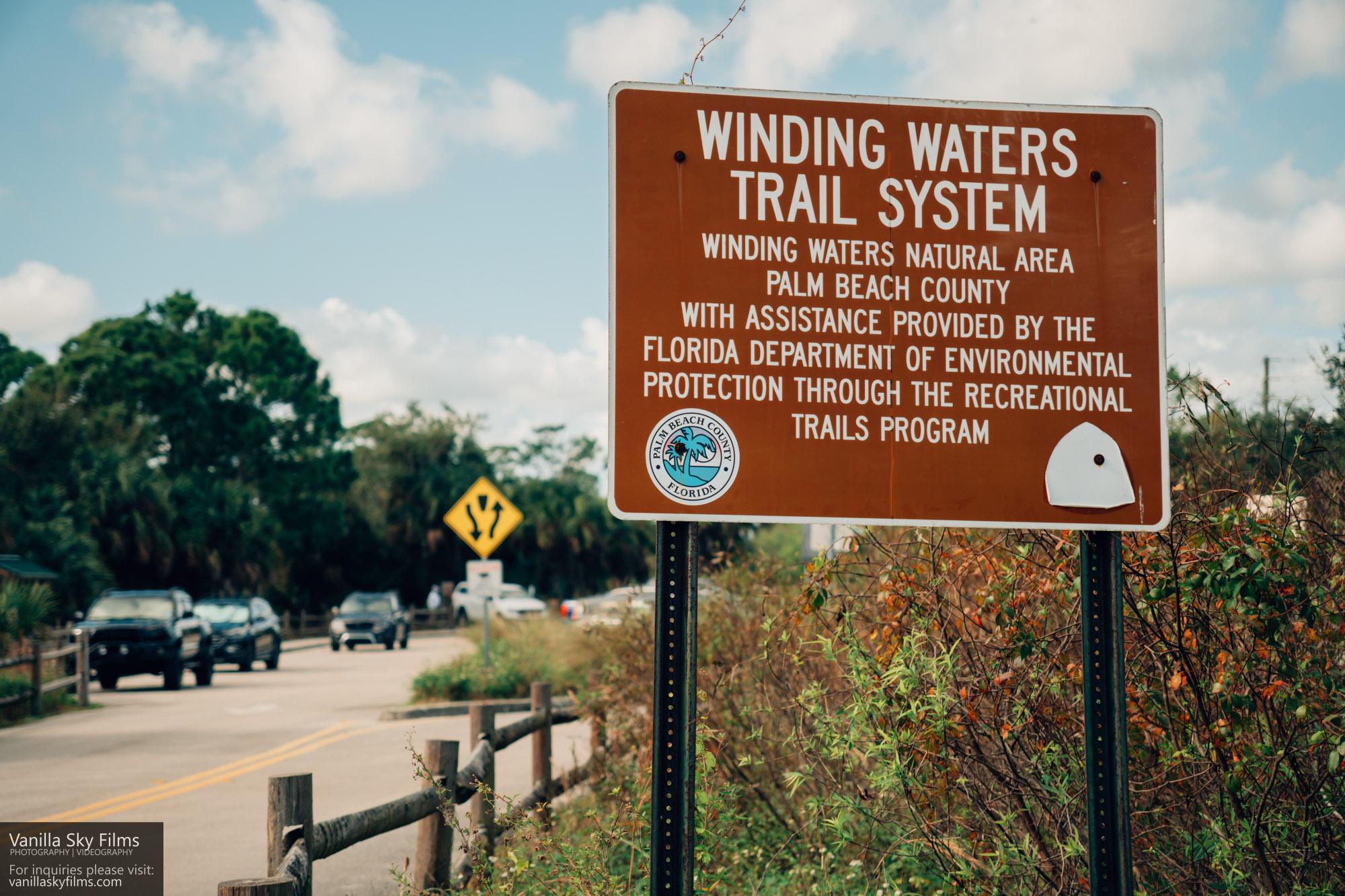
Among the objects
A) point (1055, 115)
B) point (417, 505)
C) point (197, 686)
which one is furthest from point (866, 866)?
point (417, 505)

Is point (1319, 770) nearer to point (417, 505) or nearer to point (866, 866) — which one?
point (866, 866)

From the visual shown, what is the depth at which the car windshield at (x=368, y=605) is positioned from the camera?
38.6 metres

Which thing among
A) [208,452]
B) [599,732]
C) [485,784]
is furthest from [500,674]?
[208,452]

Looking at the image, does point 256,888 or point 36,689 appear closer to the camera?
point 256,888

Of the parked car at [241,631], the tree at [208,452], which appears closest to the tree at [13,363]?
the tree at [208,452]

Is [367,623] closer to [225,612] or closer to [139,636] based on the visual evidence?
[225,612]

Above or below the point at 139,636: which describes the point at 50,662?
below

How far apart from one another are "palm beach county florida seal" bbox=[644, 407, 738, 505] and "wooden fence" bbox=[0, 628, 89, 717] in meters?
16.5

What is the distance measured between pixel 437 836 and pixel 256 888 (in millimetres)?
2843

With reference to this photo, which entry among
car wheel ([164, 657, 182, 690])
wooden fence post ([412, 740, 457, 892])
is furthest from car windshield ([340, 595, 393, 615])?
wooden fence post ([412, 740, 457, 892])

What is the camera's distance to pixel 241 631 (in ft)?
92.1

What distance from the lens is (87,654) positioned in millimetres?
19906

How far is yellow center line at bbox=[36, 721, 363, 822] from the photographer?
10297 mm

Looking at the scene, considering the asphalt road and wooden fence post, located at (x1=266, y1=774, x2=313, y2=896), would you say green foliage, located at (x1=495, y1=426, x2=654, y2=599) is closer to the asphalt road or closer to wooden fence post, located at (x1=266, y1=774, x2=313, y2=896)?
the asphalt road
